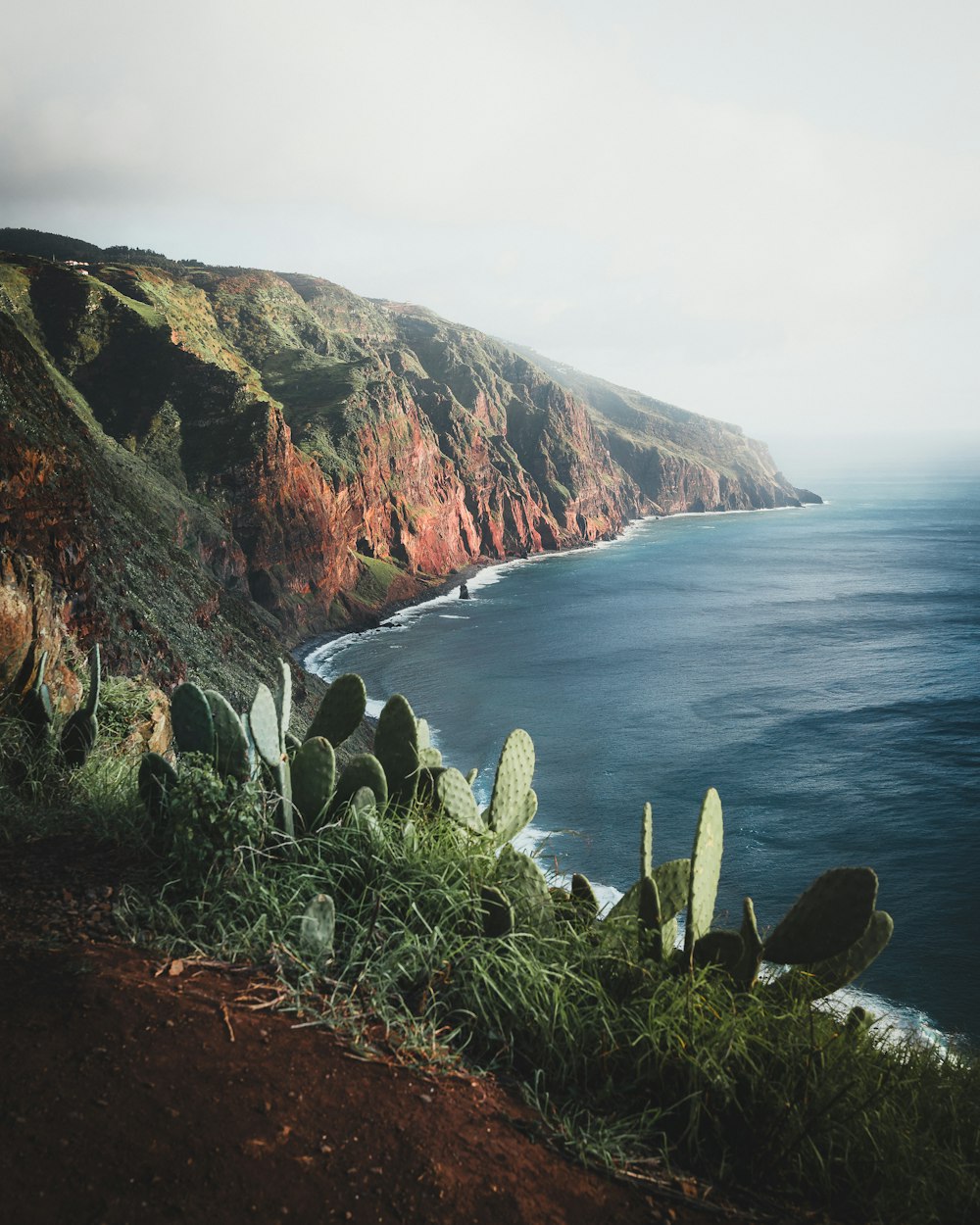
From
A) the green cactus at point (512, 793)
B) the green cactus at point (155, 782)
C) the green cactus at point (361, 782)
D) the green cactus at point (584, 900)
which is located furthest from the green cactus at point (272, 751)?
the green cactus at point (584, 900)

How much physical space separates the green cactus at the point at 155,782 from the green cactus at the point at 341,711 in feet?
4.73

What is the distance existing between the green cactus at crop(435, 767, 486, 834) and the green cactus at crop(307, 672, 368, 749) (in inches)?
44.1

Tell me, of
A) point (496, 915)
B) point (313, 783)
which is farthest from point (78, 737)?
point (496, 915)

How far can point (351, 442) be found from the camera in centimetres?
7462

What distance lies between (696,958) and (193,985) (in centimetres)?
283

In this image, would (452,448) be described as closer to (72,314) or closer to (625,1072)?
(72,314)

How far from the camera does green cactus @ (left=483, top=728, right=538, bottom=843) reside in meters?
5.61

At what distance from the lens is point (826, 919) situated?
176 inches


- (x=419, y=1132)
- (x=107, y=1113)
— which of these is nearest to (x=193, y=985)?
(x=107, y=1113)

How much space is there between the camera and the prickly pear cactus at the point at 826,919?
438cm

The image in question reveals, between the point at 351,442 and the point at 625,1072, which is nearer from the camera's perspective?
the point at 625,1072

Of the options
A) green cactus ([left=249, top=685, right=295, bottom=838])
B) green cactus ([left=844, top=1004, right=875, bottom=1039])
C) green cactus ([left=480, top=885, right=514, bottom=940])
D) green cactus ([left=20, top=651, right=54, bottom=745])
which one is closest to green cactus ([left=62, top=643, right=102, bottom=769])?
green cactus ([left=20, top=651, right=54, bottom=745])

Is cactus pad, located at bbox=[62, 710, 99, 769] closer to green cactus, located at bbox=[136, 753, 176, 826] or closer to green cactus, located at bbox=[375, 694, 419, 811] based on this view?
green cactus, located at bbox=[136, 753, 176, 826]

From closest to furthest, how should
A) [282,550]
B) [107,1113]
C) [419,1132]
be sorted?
[107,1113], [419,1132], [282,550]
